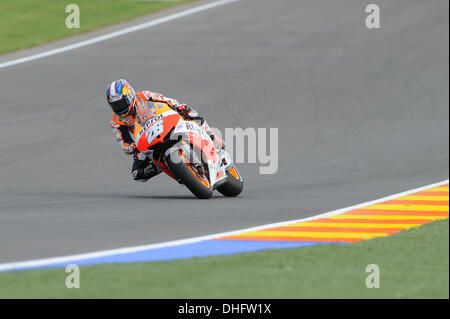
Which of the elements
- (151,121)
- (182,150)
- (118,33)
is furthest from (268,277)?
(118,33)

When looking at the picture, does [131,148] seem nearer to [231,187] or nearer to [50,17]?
[231,187]

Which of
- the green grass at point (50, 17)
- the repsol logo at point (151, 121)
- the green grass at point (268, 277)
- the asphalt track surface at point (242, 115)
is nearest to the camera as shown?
the green grass at point (268, 277)

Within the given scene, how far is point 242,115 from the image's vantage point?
726 inches

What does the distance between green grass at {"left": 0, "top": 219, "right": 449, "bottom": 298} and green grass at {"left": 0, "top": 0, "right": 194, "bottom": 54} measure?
623 inches

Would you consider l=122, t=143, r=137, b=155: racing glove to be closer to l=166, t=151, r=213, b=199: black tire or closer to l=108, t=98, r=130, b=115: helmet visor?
l=108, t=98, r=130, b=115: helmet visor

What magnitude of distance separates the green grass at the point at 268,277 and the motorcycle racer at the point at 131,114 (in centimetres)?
450

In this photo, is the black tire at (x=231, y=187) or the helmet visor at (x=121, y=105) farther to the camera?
the black tire at (x=231, y=187)

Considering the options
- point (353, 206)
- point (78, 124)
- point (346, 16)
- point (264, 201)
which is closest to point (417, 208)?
point (353, 206)

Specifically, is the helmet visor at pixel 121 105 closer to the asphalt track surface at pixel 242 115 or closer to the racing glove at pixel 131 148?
the racing glove at pixel 131 148

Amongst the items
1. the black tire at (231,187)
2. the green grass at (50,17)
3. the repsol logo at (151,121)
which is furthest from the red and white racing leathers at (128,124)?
the green grass at (50,17)

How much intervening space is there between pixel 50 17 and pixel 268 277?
19054 mm

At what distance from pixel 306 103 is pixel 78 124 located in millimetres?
4441

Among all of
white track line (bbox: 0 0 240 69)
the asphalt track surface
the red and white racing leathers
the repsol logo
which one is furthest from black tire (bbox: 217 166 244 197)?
white track line (bbox: 0 0 240 69)

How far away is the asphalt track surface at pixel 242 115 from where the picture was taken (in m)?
10.9
